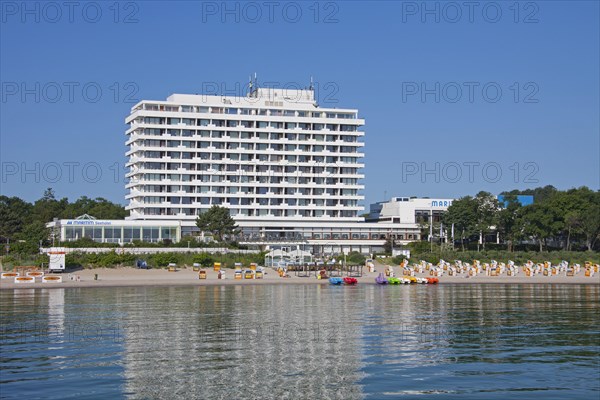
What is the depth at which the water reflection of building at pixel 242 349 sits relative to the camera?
1181 inches

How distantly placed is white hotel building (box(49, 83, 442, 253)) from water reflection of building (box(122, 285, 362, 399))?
90.1 m

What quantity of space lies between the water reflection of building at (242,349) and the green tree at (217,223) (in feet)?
232

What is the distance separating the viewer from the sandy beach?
279 ft

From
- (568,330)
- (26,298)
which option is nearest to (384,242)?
(26,298)

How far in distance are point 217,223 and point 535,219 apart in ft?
175

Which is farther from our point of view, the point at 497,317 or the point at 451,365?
the point at 497,317

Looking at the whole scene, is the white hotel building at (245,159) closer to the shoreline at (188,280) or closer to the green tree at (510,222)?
the green tree at (510,222)

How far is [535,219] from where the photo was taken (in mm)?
132500

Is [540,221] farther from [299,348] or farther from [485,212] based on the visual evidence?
[299,348]

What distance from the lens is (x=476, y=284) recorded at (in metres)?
92.0

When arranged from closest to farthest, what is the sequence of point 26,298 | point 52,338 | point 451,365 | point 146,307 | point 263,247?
1. point 451,365
2. point 52,338
3. point 146,307
4. point 26,298
5. point 263,247

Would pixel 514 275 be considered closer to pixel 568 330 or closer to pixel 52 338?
pixel 568 330

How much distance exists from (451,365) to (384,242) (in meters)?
118

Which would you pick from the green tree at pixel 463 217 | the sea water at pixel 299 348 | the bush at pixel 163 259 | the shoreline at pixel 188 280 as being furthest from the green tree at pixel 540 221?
the sea water at pixel 299 348
